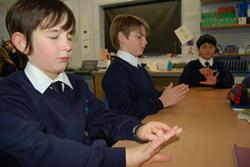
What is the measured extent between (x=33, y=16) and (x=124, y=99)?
71cm

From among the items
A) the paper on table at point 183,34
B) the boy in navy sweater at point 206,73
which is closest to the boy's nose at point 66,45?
the boy in navy sweater at point 206,73

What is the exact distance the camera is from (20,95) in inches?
30.5

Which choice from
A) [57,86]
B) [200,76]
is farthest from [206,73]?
[57,86]

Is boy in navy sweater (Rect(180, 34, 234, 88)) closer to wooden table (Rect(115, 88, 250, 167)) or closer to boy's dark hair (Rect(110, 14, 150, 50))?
wooden table (Rect(115, 88, 250, 167))

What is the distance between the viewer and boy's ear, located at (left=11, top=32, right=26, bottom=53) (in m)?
0.84

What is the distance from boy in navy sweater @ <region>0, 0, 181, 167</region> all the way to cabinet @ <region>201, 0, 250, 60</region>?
3166mm

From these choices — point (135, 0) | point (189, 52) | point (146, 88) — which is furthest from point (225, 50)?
point (146, 88)

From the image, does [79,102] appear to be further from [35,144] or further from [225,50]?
[225,50]

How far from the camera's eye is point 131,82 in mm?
1495

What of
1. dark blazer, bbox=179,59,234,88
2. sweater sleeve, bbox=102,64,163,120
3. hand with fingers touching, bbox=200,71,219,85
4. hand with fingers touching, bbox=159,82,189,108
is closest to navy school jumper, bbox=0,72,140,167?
sweater sleeve, bbox=102,64,163,120

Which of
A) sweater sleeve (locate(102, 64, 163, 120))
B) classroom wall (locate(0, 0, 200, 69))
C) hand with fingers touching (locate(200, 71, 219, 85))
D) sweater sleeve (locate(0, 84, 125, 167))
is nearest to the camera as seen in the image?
sweater sleeve (locate(0, 84, 125, 167))

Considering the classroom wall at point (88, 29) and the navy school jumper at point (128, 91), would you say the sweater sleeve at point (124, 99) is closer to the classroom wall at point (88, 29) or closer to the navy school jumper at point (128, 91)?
the navy school jumper at point (128, 91)

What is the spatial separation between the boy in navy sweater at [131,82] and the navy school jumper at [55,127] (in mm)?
328

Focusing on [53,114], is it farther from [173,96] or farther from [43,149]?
[173,96]
